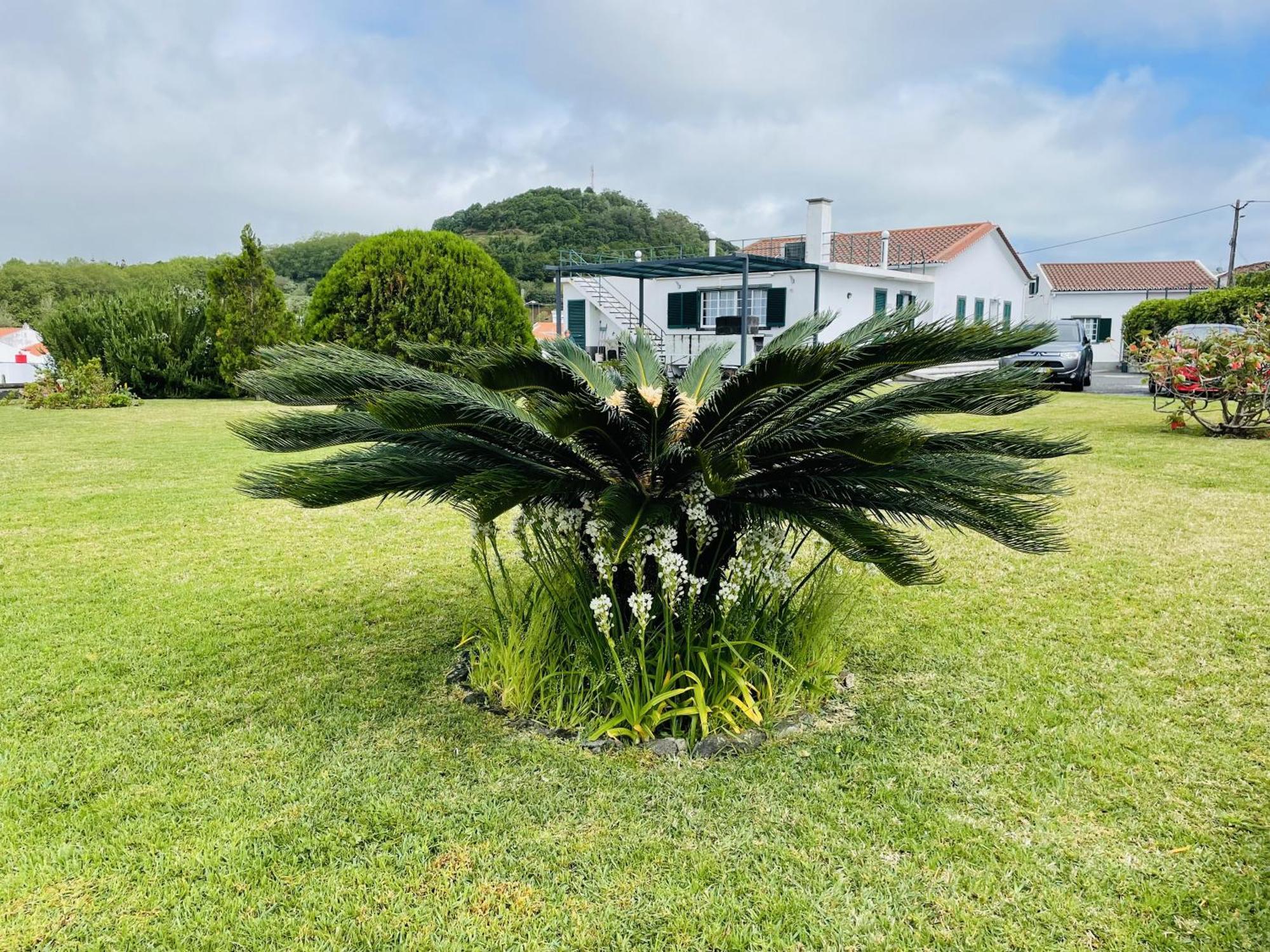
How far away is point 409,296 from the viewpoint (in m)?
13.6


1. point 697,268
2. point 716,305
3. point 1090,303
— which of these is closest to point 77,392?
point 697,268

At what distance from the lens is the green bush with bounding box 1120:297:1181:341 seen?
26309 millimetres

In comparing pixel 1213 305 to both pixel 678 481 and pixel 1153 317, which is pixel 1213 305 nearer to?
pixel 1153 317

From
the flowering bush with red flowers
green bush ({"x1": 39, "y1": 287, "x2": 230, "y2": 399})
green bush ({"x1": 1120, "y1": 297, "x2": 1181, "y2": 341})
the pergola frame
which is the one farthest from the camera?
green bush ({"x1": 1120, "y1": 297, "x2": 1181, "y2": 341})

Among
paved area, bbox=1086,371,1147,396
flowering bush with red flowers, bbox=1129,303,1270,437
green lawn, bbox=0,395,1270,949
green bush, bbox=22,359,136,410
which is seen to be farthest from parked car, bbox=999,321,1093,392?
green bush, bbox=22,359,136,410

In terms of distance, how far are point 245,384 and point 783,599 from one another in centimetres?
217

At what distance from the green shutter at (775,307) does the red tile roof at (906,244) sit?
13.9 ft

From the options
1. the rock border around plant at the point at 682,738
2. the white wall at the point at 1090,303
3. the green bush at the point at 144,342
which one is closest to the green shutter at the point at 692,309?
the green bush at the point at 144,342

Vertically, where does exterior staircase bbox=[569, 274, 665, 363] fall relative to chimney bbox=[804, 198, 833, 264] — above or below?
below

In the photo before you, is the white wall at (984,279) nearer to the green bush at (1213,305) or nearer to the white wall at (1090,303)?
the white wall at (1090,303)

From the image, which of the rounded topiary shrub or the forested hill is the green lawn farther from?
→ the forested hill

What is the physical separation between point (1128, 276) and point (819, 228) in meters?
22.7

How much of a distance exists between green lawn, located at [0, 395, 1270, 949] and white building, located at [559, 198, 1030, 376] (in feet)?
55.1

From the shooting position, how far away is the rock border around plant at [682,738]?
2836 millimetres
